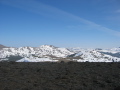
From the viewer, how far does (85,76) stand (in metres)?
13.0

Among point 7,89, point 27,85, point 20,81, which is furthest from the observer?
point 20,81

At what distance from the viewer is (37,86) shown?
10602mm

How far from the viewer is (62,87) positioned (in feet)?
34.6

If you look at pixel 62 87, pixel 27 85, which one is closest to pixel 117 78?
pixel 62 87

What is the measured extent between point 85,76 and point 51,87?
370 cm

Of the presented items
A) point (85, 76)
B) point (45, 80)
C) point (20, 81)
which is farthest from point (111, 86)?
point (20, 81)

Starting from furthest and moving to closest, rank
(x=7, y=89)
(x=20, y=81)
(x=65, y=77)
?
(x=65, y=77), (x=20, y=81), (x=7, y=89)

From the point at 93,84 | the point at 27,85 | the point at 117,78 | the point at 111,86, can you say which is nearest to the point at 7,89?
the point at 27,85

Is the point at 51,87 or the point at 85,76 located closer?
the point at 51,87

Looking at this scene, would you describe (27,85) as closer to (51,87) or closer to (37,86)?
(37,86)

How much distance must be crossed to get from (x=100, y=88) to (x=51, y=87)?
3304 mm

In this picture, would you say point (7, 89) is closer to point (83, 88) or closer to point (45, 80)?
point (45, 80)

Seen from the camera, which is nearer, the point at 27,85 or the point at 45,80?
the point at 27,85

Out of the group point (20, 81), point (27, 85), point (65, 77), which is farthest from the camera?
point (65, 77)
